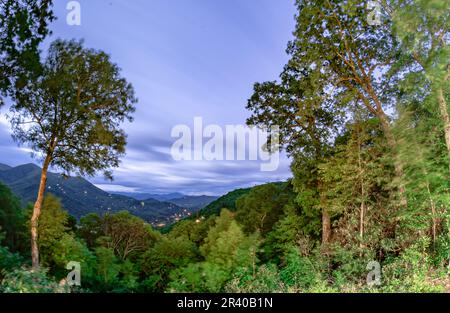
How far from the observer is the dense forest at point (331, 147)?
276 inches

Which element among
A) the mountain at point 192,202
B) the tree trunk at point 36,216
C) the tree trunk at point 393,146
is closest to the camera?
the tree trunk at point 393,146

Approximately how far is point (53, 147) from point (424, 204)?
14370 millimetres

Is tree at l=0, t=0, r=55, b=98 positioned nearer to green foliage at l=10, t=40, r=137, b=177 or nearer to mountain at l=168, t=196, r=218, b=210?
green foliage at l=10, t=40, r=137, b=177

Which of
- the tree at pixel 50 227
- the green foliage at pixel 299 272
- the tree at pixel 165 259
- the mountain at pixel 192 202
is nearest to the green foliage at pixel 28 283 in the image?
the green foliage at pixel 299 272

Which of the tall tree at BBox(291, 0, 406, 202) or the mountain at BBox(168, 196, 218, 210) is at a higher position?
the tall tree at BBox(291, 0, 406, 202)

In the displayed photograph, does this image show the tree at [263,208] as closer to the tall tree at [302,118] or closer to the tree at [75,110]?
the tall tree at [302,118]

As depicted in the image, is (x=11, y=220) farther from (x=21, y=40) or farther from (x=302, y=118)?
(x=302, y=118)

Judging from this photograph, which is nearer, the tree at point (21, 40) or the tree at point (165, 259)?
the tree at point (21, 40)

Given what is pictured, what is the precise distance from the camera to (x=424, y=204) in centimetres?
746

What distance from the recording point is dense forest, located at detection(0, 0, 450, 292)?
276 inches

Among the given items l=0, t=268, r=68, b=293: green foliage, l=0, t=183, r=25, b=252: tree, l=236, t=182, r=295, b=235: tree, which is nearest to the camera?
l=0, t=268, r=68, b=293: green foliage

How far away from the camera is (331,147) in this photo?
37.4ft

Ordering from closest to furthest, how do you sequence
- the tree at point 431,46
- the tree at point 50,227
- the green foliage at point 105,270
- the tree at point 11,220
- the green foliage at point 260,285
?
1. the green foliage at point 260,285
2. the tree at point 431,46
3. the tree at point 50,227
4. the green foliage at point 105,270
5. the tree at point 11,220

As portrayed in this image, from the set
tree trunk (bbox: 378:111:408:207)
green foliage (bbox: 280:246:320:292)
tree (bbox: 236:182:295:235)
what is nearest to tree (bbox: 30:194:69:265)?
tree (bbox: 236:182:295:235)
